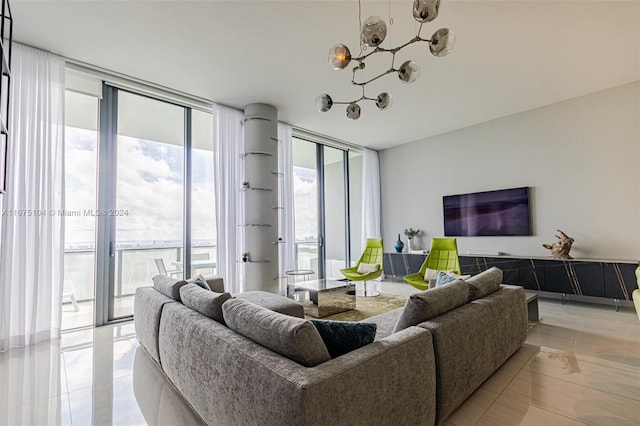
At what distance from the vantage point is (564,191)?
4770 mm

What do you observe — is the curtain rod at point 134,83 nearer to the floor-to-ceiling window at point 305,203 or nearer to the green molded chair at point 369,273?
Result: the floor-to-ceiling window at point 305,203

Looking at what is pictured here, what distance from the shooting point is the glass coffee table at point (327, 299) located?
3758 millimetres

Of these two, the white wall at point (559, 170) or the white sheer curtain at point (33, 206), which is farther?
the white wall at point (559, 170)

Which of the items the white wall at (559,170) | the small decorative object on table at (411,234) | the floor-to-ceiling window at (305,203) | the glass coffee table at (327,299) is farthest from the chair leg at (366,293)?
the white wall at (559,170)

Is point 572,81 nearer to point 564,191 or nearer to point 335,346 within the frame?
point 564,191

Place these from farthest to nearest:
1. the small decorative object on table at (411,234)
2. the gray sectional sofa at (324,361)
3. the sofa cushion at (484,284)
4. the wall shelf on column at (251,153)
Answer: the small decorative object on table at (411,234) < the wall shelf on column at (251,153) < the sofa cushion at (484,284) < the gray sectional sofa at (324,361)

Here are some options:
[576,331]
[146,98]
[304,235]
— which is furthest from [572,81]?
[146,98]

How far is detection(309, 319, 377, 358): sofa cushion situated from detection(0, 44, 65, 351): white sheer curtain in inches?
131

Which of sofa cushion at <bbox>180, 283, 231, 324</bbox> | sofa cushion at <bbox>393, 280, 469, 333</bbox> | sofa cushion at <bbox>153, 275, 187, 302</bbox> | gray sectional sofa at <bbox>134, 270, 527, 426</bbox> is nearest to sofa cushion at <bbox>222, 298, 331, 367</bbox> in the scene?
gray sectional sofa at <bbox>134, 270, 527, 426</bbox>

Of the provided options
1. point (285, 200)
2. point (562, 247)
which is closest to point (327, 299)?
point (285, 200)

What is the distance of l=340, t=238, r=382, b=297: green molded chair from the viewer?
5.09 m

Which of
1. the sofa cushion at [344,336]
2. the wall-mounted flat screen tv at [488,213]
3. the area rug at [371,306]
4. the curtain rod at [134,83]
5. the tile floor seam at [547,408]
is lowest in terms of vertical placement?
the tile floor seam at [547,408]

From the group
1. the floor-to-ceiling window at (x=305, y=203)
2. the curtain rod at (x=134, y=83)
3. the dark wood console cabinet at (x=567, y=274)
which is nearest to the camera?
the curtain rod at (x=134, y=83)

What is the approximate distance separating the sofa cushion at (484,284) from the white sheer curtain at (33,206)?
13.4 ft
